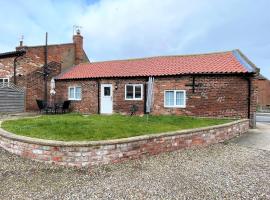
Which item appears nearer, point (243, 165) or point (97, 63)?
point (243, 165)

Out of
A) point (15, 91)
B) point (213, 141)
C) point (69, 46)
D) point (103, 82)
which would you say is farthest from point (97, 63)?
point (213, 141)

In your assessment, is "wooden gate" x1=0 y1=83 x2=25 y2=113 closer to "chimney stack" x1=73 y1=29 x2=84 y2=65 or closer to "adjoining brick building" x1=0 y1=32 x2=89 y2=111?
"adjoining brick building" x1=0 y1=32 x2=89 y2=111

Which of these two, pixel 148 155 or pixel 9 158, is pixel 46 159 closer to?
pixel 9 158

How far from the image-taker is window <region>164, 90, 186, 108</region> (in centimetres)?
1532

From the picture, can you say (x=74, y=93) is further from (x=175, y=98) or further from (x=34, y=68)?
(x=175, y=98)

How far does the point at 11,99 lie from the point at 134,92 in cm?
851

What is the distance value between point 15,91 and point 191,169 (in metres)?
15.1

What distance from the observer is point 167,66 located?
1734 cm

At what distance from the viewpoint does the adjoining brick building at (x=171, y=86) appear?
14109 mm

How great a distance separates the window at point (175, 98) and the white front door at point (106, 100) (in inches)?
159

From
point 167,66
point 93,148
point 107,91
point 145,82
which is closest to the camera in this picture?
point 93,148

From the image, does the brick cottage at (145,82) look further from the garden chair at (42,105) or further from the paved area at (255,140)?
the paved area at (255,140)

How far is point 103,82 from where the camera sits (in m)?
17.9

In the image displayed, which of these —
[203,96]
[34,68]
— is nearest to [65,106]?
[34,68]
